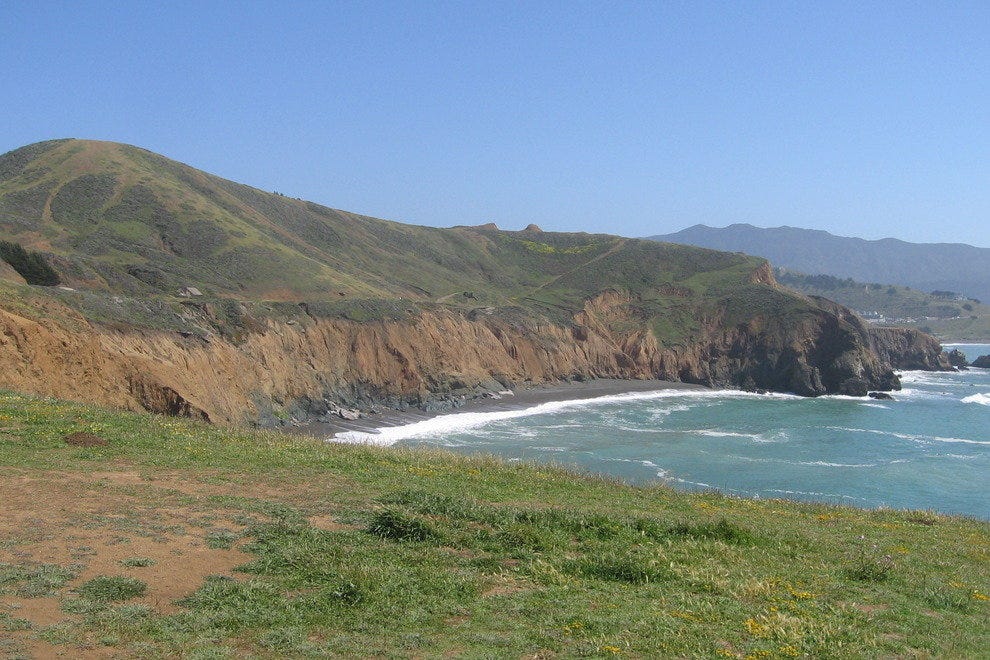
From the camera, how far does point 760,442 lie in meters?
48.5

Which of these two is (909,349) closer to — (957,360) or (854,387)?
(957,360)

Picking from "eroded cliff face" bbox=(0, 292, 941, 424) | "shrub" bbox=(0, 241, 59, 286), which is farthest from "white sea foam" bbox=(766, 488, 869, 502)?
"shrub" bbox=(0, 241, 59, 286)

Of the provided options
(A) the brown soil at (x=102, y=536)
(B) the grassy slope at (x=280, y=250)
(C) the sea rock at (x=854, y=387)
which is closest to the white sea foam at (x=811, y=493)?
(A) the brown soil at (x=102, y=536)

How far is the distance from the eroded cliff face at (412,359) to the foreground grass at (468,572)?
15687 millimetres

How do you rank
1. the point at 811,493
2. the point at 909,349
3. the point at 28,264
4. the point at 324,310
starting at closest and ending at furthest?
the point at 811,493, the point at 28,264, the point at 324,310, the point at 909,349

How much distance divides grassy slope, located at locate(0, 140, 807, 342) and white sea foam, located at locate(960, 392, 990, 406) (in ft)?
59.3

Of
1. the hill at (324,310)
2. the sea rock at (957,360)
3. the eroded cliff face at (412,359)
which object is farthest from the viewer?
the sea rock at (957,360)

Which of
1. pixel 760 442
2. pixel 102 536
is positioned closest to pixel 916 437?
pixel 760 442

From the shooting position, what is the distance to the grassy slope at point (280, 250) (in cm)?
6028

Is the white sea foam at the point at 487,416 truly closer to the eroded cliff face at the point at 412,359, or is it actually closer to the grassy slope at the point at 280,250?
the eroded cliff face at the point at 412,359

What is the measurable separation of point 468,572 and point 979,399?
78990 millimetres

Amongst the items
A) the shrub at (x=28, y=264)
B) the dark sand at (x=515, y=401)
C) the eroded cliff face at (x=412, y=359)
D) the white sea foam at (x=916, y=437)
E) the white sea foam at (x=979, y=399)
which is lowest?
the white sea foam at (x=979, y=399)

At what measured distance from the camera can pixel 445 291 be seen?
8562 centimetres

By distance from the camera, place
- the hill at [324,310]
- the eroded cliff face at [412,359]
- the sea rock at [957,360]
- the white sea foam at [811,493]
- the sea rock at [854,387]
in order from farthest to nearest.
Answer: the sea rock at [957,360], the sea rock at [854,387], the hill at [324,310], the white sea foam at [811,493], the eroded cliff face at [412,359]
